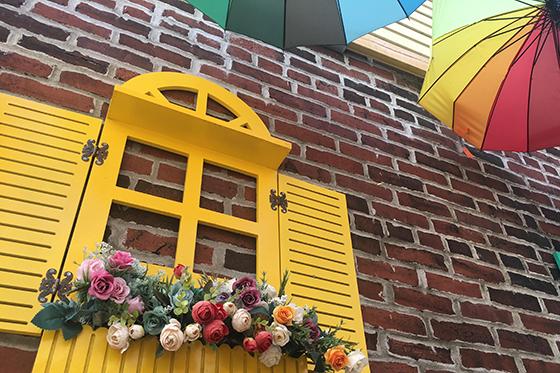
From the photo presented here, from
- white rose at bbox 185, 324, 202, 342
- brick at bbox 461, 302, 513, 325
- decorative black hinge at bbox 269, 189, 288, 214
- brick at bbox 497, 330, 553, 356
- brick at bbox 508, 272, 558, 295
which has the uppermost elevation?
decorative black hinge at bbox 269, 189, 288, 214

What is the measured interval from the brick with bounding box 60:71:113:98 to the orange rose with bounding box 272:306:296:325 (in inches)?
27.7

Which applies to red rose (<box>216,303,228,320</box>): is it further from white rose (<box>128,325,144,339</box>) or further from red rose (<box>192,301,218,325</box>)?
white rose (<box>128,325,144,339</box>)

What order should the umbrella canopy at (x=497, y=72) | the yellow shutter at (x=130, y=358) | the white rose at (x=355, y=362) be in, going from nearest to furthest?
the yellow shutter at (x=130, y=358)
the white rose at (x=355, y=362)
the umbrella canopy at (x=497, y=72)

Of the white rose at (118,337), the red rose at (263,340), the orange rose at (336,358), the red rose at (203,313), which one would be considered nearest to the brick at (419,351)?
the orange rose at (336,358)

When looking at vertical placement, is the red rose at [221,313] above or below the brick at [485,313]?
below

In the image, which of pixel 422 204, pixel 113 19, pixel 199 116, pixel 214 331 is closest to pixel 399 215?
pixel 422 204

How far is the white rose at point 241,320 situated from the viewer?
80 centimetres

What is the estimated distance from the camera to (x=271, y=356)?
828 mm

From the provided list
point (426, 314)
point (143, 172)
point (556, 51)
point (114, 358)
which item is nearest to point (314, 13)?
point (143, 172)

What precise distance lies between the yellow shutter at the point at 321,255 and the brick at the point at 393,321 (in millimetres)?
46

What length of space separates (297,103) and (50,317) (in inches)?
39.4

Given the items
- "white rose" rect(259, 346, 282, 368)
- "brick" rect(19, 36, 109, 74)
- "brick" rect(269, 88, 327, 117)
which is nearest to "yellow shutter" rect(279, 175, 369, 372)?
"white rose" rect(259, 346, 282, 368)

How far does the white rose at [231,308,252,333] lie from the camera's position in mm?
801

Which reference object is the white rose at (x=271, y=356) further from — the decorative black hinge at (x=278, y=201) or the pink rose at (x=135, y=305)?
the decorative black hinge at (x=278, y=201)
